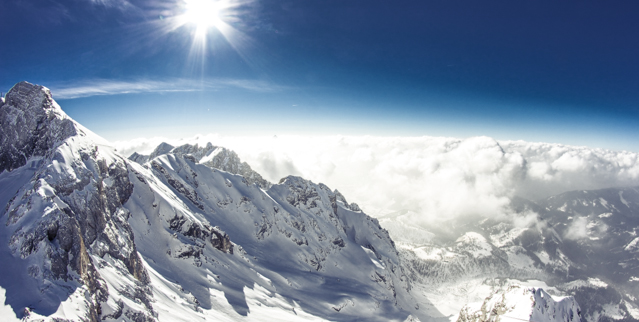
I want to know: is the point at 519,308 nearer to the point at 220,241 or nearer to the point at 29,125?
the point at 29,125

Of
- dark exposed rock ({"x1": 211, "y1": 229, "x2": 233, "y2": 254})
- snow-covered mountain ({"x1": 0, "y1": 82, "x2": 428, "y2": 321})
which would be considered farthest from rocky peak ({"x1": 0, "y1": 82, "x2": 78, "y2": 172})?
dark exposed rock ({"x1": 211, "y1": 229, "x2": 233, "y2": 254})

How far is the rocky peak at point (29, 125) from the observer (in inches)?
2388

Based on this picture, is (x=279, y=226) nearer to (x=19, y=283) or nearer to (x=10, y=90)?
(x=10, y=90)

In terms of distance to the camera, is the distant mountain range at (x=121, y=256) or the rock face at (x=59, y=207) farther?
the rock face at (x=59, y=207)

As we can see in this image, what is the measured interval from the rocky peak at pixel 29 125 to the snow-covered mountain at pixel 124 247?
29 cm

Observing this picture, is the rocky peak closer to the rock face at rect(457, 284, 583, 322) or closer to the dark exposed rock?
the dark exposed rock

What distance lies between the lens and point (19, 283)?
29.2 meters

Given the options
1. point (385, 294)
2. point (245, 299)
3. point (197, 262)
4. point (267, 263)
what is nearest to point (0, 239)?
point (197, 262)

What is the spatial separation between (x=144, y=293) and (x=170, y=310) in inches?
304

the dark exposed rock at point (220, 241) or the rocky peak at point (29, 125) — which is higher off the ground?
the rocky peak at point (29, 125)

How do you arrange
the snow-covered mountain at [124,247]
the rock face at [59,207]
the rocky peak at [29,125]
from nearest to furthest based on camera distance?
the rock face at [59,207], the snow-covered mountain at [124,247], the rocky peak at [29,125]

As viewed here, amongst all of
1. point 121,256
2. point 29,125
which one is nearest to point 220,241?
point 121,256

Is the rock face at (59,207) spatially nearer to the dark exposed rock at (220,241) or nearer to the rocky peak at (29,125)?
the rocky peak at (29,125)

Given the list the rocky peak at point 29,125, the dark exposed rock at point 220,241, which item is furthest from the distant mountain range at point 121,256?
the dark exposed rock at point 220,241
